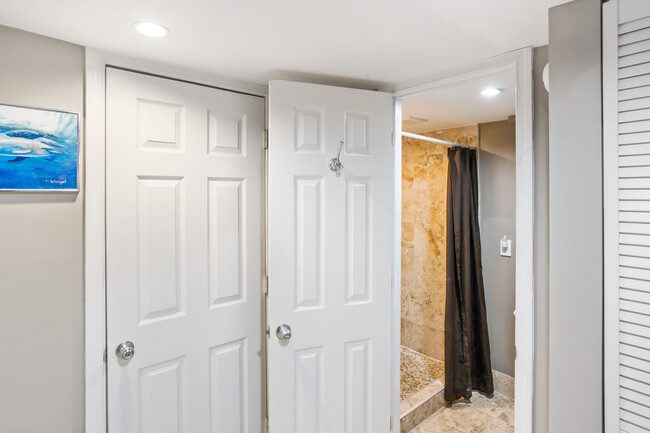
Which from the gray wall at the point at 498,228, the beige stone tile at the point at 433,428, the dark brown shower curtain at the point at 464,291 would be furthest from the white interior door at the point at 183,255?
the gray wall at the point at 498,228

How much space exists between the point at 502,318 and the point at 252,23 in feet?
9.18

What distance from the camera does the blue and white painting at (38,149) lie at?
4.05 ft

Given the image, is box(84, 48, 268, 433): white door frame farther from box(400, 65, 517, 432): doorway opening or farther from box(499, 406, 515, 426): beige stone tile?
box(499, 406, 515, 426): beige stone tile

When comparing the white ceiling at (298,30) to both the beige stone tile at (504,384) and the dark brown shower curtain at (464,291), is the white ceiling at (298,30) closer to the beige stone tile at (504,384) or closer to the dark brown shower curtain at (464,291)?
the dark brown shower curtain at (464,291)

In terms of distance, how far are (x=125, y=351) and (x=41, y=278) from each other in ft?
1.42

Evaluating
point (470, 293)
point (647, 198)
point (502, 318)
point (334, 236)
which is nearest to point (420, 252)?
point (470, 293)

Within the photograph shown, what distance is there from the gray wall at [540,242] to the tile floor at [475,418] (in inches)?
49.1

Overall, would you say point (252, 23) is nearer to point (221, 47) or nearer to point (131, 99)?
point (221, 47)

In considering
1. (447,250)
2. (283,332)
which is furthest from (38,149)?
(447,250)

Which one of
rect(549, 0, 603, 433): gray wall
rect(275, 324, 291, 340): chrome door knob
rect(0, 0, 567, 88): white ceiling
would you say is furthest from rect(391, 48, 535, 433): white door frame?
rect(275, 324, 291, 340): chrome door knob

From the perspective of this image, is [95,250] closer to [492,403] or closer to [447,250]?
[447,250]

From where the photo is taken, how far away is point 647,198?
3.03ft

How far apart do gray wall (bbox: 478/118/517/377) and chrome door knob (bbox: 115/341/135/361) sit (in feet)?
8.60

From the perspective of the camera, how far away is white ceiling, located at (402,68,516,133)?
191 cm
